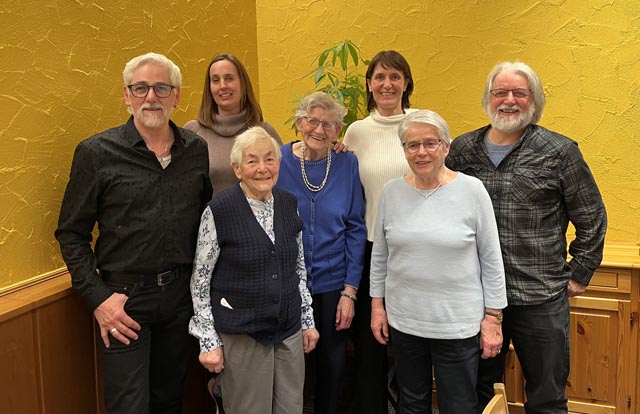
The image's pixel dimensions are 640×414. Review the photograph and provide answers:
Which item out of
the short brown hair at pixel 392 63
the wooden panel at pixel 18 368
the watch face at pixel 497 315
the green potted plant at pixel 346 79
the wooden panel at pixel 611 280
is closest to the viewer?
the wooden panel at pixel 18 368

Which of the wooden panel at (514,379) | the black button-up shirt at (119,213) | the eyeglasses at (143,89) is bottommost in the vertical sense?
the wooden panel at (514,379)

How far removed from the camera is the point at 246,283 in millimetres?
1751

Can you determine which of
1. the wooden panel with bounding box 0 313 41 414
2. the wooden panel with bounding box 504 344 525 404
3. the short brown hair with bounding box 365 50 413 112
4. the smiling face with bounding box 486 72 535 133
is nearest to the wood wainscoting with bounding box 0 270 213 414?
the wooden panel with bounding box 0 313 41 414

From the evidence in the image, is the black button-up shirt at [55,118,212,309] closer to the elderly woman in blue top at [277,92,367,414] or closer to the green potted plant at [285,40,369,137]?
the elderly woman in blue top at [277,92,367,414]

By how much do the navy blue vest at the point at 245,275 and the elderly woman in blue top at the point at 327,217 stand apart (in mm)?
274

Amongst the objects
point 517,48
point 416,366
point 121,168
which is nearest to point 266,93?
point 517,48

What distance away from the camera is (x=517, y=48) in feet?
9.82

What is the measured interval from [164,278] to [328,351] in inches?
27.4

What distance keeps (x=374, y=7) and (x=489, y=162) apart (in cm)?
171

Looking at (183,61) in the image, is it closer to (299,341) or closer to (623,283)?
(299,341)

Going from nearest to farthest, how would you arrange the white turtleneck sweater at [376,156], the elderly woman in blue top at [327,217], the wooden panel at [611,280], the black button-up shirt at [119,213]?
the black button-up shirt at [119,213] < the elderly woman in blue top at [327,217] < the white turtleneck sweater at [376,156] < the wooden panel at [611,280]

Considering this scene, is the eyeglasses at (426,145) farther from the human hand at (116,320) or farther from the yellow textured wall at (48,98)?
the yellow textured wall at (48,98)

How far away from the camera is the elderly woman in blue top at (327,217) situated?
205 cm

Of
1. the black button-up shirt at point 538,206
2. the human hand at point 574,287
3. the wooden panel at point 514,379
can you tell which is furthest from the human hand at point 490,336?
the wooden panel at point 514,379
